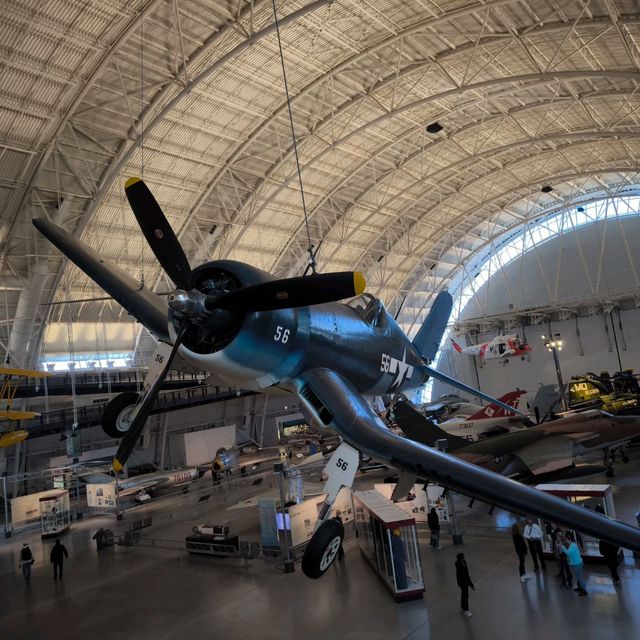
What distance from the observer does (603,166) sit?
37.8m

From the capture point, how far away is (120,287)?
859 cm

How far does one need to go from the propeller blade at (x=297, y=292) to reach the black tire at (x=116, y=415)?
12.3 feet

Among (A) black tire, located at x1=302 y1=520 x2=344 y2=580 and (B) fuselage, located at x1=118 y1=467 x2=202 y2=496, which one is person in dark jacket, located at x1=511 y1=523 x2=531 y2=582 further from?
(B) fuselage, located at x1=118 y1=467 x2=202 y2=496

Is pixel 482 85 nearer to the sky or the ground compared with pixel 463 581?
nearer to the sky

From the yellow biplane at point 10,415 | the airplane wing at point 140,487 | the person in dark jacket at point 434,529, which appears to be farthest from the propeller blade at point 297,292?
the airplane wing at point 140,487

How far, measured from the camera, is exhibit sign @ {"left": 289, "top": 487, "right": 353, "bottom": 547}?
1376 cm

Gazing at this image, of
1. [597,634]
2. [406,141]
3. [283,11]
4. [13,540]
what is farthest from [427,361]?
[406,141]

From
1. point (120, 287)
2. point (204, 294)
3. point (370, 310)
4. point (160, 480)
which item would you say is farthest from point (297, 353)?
point (160, 480)

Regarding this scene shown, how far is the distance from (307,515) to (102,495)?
13116 mm

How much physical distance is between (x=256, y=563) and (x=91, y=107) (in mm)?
19344

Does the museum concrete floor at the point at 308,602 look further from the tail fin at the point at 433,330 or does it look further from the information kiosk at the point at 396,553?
the tail fin at the point at 433,330

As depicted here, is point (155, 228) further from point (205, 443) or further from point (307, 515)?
point (205, 443)

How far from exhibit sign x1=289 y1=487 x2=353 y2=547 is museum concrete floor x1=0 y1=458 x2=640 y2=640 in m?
1.14

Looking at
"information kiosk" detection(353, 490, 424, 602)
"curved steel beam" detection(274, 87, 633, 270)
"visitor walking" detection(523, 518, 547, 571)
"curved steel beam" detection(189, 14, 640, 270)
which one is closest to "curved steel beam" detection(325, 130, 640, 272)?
"curved steel beam" detection(274, 87, 633, 270)
